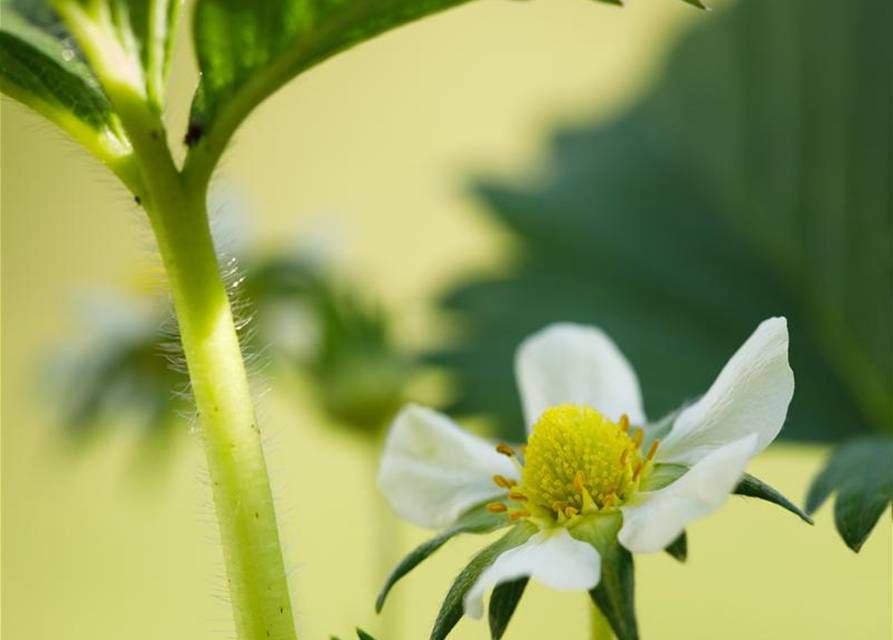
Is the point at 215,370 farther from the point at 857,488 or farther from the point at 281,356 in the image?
the point at 281,356

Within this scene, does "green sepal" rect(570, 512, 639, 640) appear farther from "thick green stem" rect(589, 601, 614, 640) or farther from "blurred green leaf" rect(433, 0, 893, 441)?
"blurred green leaf" rect(433, 0, 893, 441)

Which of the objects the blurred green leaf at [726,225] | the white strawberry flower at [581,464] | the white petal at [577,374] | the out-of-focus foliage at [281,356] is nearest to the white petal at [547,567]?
the white strawberry flower at [581,464]

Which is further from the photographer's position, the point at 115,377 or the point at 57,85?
the point at 115,377

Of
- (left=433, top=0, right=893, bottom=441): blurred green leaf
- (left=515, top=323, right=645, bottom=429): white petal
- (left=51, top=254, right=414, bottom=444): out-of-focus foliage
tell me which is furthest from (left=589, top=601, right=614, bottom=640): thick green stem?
(left=433, top=0, right=893, bottom=441): blurred green leaf

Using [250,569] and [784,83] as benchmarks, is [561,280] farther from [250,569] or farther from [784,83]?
[250,569]

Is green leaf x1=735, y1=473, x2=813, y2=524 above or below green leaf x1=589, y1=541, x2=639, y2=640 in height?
above

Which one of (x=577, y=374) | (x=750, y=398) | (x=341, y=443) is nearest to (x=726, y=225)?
(x=341, y=443)

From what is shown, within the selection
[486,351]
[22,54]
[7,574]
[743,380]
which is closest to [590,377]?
[743,380]
